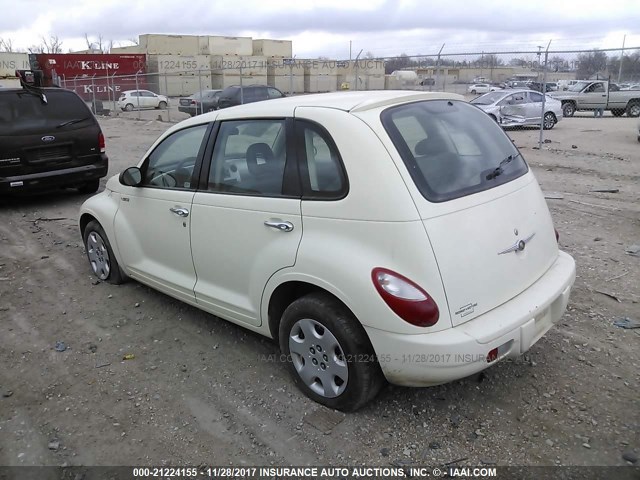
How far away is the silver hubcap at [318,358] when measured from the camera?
3.02m

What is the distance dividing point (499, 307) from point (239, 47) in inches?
2410

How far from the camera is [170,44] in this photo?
175 feet

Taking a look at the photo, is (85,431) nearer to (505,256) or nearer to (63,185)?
(505,256)

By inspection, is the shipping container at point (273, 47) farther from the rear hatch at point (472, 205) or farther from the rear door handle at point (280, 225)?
the rear door handle at point (280, 225)

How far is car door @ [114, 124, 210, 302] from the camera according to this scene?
3.95 meters

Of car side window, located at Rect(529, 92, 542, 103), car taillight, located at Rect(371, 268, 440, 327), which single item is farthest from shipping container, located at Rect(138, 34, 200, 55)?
car taillight, located at Rect(371, 268, 440, 327)

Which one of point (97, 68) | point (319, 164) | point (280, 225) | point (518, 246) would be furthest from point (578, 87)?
point (97, 68)

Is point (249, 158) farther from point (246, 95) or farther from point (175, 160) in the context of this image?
point (246, 95)

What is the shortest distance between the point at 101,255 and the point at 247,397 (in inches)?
105

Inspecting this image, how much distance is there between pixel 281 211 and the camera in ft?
10.4

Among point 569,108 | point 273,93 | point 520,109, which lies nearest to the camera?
point 520,109

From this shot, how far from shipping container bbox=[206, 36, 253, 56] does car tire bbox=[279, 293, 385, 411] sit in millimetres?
58213

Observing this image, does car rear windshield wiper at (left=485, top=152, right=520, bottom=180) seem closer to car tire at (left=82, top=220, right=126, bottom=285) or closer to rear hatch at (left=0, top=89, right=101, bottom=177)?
car tire at (left=82, top=220, right=126, bottom=285)

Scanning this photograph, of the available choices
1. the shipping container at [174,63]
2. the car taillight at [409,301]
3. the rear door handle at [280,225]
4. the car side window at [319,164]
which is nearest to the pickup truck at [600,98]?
the car side window at [319,164]
